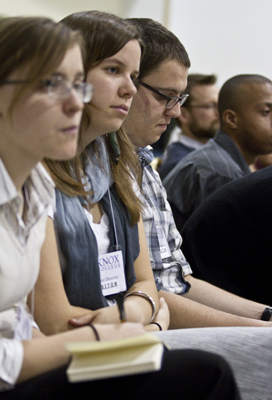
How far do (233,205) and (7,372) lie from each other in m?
1.24

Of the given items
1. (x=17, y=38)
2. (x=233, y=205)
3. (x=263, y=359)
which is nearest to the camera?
(x=17, y=38)

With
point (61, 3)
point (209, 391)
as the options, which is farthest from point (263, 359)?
point (61, 3)

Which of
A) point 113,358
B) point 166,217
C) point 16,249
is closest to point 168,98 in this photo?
point 166,217

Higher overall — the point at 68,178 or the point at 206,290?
the point at 68,178

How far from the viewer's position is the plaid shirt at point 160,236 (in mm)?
1671

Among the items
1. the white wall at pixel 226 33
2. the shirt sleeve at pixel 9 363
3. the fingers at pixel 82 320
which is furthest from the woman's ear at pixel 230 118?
the shirt sleeve at pixel 9 363

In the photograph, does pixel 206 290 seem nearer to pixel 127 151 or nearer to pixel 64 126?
pixel 127 151

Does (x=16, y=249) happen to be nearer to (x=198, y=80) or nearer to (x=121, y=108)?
(x=121, y=108)

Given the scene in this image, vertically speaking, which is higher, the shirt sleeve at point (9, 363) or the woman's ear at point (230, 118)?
the shirt sleeve at point (9, 363)

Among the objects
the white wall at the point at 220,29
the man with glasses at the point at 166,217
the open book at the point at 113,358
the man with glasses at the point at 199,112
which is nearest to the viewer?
the open book at the point at 113,358

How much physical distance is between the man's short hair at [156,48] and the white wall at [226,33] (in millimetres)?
3438

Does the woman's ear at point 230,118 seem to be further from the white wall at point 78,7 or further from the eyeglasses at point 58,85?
the eyeglasses at point 58,85

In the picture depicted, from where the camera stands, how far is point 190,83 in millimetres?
4270

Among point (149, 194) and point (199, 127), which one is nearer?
point (149, 194)
